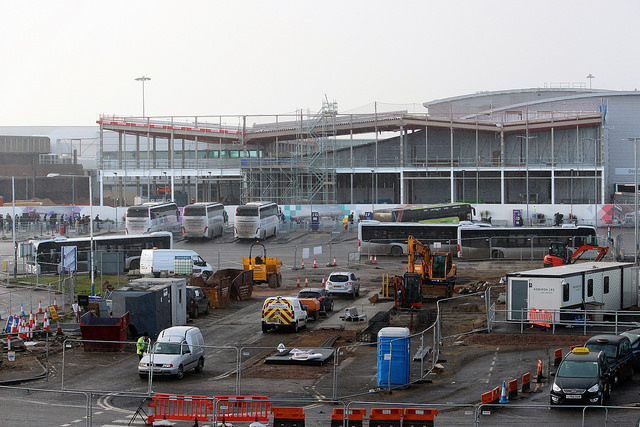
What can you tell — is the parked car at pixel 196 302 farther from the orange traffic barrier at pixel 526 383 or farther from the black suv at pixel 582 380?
the black suv at pixel 582 380

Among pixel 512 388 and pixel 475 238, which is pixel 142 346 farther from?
pixel 475 238

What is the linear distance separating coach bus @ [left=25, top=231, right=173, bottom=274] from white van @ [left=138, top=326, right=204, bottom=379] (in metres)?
24.3

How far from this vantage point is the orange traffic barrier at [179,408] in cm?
1877

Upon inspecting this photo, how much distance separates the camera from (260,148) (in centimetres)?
10262

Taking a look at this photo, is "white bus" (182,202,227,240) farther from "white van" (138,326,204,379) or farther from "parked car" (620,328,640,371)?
"parked car" (620,328,640,371)

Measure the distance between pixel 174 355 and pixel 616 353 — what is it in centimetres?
1197

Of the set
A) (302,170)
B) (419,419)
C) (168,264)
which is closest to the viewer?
(419,419)

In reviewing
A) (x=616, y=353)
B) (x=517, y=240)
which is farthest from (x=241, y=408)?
(x=517, y=240)

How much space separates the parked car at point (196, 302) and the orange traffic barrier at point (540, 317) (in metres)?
14.2

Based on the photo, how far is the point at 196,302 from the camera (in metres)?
36.8

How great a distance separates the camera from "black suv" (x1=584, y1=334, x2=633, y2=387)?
72.2 ft

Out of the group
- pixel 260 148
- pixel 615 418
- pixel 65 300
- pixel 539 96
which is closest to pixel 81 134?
pixel 260 148

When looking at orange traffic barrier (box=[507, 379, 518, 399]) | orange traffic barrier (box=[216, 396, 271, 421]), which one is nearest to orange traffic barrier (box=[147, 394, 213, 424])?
orange traffic barrier (box=[216, 396, 271, 421])

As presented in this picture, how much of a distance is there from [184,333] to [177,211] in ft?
178
